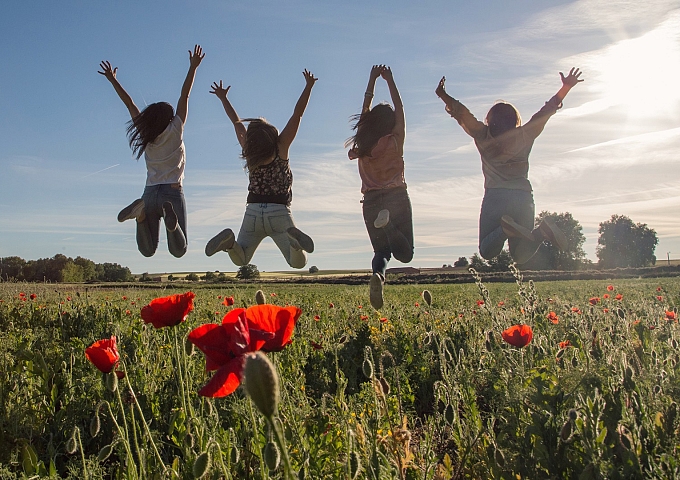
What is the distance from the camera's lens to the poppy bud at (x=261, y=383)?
2.71 feet

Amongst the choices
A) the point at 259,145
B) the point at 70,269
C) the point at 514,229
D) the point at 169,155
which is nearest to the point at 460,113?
the point at 514,229

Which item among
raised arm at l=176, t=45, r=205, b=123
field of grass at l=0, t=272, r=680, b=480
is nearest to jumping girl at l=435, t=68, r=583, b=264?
field of grass at l=0, t=272, r=680, b=480

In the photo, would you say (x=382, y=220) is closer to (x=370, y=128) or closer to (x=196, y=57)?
(x=370, y=128)

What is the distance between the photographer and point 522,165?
588cm

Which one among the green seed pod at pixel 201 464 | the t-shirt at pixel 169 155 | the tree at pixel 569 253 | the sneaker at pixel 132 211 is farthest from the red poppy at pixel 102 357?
the tree at pixel 569 253

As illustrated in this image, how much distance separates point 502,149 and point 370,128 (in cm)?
140

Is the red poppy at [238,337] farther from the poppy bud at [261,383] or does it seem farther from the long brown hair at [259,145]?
the long brown hair at [259,145]

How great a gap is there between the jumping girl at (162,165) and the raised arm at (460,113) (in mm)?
2557

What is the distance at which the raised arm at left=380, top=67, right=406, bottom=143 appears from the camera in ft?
18.3

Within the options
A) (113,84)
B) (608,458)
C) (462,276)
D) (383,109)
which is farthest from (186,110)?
(462,276)

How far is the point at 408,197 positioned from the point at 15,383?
12.8 ft

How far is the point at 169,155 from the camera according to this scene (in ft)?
19.0

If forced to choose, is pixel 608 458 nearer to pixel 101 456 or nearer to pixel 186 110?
pixel 101 456

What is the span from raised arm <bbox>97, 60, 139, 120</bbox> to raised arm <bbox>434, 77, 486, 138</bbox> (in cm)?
329
